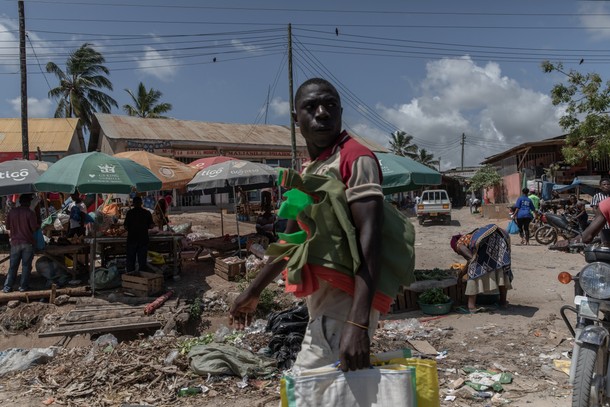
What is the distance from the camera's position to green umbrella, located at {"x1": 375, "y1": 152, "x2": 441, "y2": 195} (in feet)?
25.4

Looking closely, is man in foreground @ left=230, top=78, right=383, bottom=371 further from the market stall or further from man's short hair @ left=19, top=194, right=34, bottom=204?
man's short hair @ left=19, top=194, right=34, bottom=204

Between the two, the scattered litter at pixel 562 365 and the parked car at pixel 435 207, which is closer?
the scattered litter at pixel 562 365

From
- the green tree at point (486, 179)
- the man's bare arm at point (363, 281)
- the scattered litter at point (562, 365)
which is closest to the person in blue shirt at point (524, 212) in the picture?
the scattered litter at point (562, 365)

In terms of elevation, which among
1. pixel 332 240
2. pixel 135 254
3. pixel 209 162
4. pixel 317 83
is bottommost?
pixel 135 254

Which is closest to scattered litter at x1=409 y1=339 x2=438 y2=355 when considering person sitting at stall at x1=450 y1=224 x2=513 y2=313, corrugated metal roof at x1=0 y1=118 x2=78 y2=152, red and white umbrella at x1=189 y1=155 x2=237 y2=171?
person sitting at stall at x1=450 y1=224 x2=513 y2=313

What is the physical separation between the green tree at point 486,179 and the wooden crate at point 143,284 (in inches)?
1038

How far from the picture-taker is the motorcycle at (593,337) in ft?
9.10

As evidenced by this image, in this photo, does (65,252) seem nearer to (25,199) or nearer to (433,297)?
(25,199)

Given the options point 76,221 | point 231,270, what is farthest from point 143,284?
point 76,221

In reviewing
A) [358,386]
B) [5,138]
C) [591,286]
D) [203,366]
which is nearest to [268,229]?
[203,366]

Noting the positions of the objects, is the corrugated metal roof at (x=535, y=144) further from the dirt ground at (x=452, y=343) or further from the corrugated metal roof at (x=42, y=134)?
the corrugated metal roof at (x=42, y=134)

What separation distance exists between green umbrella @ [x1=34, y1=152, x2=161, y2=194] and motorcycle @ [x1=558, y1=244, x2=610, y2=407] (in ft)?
22.1

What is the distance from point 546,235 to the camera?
14562 millimetres

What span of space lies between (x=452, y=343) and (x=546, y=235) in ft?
35.8
